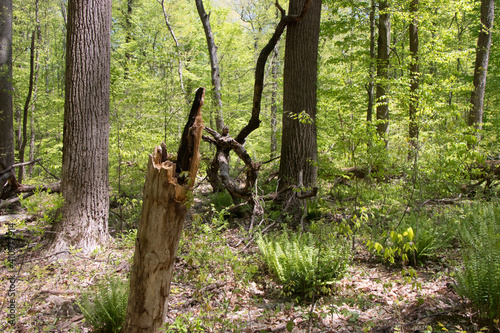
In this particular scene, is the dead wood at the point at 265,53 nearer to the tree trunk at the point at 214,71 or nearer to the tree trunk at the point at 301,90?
the tree trunk at the point at 301,90

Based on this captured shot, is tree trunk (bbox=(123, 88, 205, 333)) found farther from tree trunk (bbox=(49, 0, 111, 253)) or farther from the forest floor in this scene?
tree trunk (bbox=(49, 0, 111, 253))

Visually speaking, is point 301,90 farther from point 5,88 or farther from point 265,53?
point 5,88

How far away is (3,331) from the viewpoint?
2.98m

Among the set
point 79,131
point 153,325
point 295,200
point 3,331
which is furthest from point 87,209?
point 295,200

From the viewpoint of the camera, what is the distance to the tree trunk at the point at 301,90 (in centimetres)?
639

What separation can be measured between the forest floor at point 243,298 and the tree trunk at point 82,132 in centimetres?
42

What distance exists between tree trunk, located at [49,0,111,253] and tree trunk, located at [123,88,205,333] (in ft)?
9.58

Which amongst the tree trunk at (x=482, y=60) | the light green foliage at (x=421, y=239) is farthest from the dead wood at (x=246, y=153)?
the tree trunk at (x=482, y=60)

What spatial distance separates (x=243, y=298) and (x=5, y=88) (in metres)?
7.78

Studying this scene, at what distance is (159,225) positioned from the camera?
2395 millimetres

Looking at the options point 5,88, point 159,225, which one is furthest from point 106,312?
point 5,88

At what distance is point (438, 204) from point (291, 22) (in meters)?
4.80

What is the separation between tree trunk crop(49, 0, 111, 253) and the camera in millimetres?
4902

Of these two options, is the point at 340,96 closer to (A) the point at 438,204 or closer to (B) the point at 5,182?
(A) the point at 438,204
